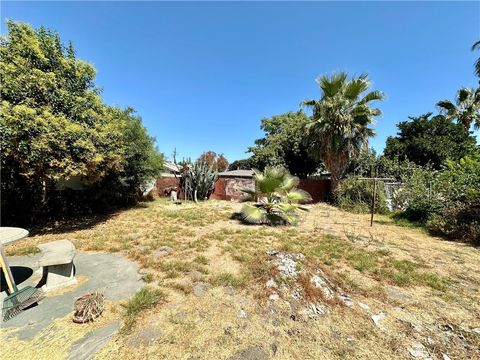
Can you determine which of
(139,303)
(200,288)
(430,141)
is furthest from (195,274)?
(430,141)

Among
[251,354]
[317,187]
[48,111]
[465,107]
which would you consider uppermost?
[465,107]

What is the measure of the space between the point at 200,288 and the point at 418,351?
2.57 metres

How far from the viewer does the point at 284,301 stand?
10.1 ft

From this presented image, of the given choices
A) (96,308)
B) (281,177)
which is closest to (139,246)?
(96,308)

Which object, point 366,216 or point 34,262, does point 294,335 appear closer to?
point 34,262

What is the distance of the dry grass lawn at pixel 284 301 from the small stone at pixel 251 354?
0.05m

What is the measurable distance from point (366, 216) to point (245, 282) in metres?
7.97

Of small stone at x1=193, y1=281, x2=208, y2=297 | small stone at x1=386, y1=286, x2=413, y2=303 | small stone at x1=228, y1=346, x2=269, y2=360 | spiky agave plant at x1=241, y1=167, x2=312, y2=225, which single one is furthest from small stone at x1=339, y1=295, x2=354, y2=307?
spiky agave plant at x1=241, y1=167, x2=312, y2=225

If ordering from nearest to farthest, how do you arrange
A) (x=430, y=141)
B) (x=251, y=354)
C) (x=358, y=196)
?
(x=251, y=354) < (x=358, y=196) < (x=430, y=141)

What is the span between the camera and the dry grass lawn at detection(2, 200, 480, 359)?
7.58 feet

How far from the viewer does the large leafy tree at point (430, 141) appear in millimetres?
17922

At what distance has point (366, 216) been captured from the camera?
967 cm

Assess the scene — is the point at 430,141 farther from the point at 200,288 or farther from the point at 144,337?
the point at 144,337

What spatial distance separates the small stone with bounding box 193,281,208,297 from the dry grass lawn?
0.05 m
